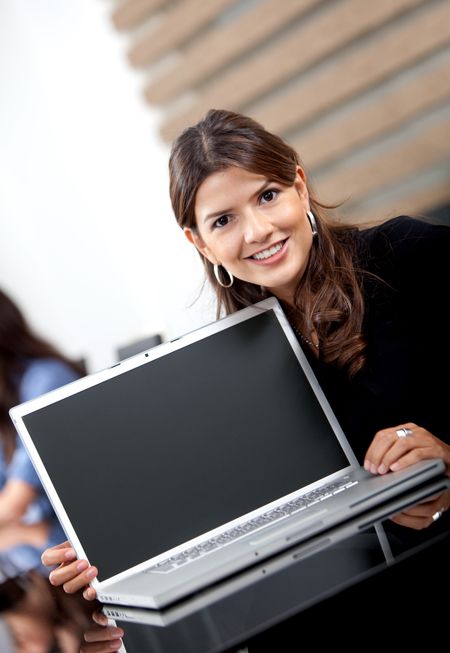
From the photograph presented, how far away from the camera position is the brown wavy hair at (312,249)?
A: 1.17 meters

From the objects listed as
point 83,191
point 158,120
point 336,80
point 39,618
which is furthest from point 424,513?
point 83,191

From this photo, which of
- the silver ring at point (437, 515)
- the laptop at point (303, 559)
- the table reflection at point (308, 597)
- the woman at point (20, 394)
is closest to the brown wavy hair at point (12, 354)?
the woman at point (20, 394)

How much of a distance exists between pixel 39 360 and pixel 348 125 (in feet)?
3.91

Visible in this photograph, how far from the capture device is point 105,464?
3.56 feet

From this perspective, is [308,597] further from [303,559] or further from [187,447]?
[187,447]

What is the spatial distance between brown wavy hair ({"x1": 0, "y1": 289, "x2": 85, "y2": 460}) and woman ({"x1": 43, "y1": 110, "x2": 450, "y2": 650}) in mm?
856

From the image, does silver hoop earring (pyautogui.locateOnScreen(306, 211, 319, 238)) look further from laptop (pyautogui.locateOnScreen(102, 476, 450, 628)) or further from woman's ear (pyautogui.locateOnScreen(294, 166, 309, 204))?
laptop (pyautogui.locateOnScreen(102, 476, 450, 628))

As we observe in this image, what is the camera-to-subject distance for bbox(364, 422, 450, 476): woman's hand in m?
0.97

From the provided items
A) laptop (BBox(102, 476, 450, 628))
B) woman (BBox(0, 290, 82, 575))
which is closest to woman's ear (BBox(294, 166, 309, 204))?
laptop (BBox(102, 476, 450, 628))

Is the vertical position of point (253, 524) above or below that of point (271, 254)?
below

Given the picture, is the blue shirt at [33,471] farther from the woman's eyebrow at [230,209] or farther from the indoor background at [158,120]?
the woman's eyebrow at [230,209]

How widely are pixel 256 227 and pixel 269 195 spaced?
0.20ft

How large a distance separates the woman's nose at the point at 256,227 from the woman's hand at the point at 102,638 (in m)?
0.54

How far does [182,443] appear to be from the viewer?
1.10m
